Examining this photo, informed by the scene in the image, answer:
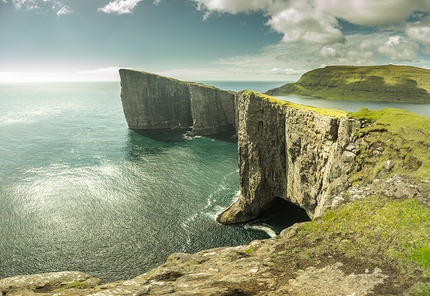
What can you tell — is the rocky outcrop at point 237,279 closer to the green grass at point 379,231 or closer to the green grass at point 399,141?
the green grass at point 379,231

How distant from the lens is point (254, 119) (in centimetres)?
4538

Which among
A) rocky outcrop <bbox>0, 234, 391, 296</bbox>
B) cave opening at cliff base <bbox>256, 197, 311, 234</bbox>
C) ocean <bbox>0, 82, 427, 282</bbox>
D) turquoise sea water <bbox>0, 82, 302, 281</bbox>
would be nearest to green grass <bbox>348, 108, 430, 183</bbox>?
rocky outcrop <bbox>0, 234, 391, 296</bbox>

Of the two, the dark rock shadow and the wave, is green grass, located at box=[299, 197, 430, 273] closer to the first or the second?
the wave

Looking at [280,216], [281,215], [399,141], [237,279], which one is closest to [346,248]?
[237,279]

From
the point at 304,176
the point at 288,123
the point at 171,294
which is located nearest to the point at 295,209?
the point at 304,176

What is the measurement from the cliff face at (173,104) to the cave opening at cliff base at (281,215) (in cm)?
6690

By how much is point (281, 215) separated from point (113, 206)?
35.6 m

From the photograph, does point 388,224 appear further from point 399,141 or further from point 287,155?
point 287,155

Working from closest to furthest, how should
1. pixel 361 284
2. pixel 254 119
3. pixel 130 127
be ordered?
pixel 361 284, pixel 254 119, pixel 130 127

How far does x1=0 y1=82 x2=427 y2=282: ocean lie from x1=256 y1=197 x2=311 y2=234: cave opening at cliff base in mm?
309

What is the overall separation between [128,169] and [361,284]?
70.4 meters

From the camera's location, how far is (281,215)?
50188 mm

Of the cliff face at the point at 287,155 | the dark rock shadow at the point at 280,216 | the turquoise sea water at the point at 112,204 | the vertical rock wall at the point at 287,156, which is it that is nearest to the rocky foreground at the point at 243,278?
the vertical rock wall at the point at 287,156

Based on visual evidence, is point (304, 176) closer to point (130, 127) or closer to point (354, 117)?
point (354, 117)
